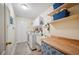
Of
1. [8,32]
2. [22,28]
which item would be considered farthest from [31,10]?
[8,32]

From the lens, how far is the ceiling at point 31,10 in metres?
1.51

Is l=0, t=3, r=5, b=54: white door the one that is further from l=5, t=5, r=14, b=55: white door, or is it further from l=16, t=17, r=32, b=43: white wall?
l=16, t=17, r=32, b=43: white wall

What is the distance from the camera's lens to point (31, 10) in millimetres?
1642

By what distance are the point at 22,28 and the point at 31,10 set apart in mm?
335

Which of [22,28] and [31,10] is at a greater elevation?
[31,10]

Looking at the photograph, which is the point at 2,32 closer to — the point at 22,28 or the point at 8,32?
the point at 8,32

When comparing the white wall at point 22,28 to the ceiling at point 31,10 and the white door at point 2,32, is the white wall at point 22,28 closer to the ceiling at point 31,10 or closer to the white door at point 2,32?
the ceiling at point 31,10

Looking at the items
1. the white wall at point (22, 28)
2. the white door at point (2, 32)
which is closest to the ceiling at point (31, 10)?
the white wall at point (22, 28)

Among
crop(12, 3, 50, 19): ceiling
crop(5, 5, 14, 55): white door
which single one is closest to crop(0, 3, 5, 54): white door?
crop(5, 5, 14, 55): white door

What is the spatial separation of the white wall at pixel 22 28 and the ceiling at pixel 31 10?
0.08 metres

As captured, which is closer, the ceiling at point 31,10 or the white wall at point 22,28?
the ceiling at point 31,10

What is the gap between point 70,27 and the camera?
1613 mm
